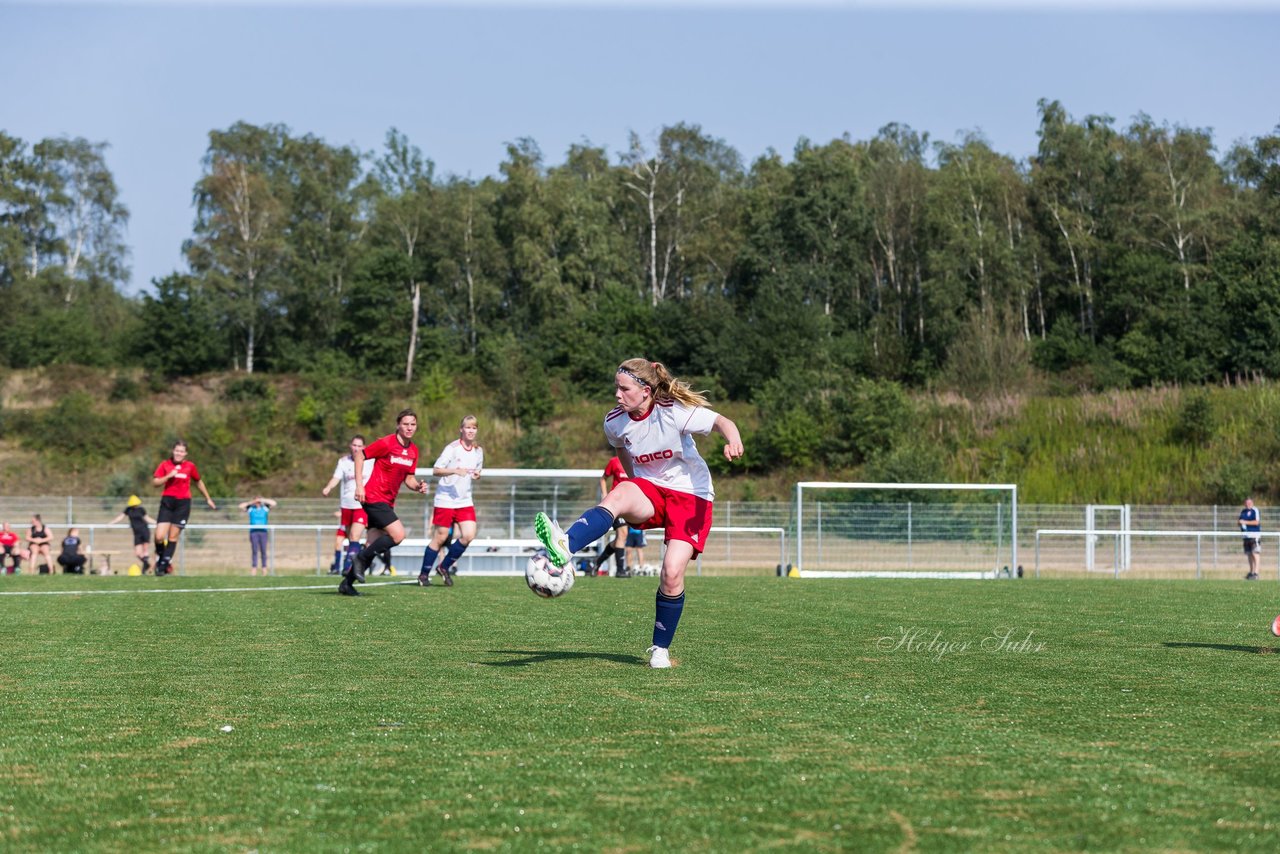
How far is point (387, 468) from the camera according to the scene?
15.4 m

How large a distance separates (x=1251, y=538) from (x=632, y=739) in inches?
1126

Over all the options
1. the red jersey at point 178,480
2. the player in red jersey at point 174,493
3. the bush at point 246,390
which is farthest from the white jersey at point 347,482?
the bush at point 246,390

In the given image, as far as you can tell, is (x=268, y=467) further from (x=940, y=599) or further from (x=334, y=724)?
(x=334, y=724)

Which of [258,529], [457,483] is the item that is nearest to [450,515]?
[457,483]

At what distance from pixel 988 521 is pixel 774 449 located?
21.4 metres

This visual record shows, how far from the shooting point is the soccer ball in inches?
288

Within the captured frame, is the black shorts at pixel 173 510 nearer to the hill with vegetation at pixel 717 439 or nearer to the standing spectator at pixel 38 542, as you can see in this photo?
the standing spectator at pixel 38 542

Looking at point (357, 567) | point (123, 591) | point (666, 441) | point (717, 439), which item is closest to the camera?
point (666, 441)

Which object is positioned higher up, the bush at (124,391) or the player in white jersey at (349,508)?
the bush at (124,391)

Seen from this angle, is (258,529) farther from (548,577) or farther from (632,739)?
(632,739)

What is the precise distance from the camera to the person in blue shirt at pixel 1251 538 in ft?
98.2

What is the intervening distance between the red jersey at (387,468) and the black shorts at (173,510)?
6.76 meters

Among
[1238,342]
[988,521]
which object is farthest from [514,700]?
[1238,342]

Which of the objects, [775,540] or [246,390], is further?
[246,390]
